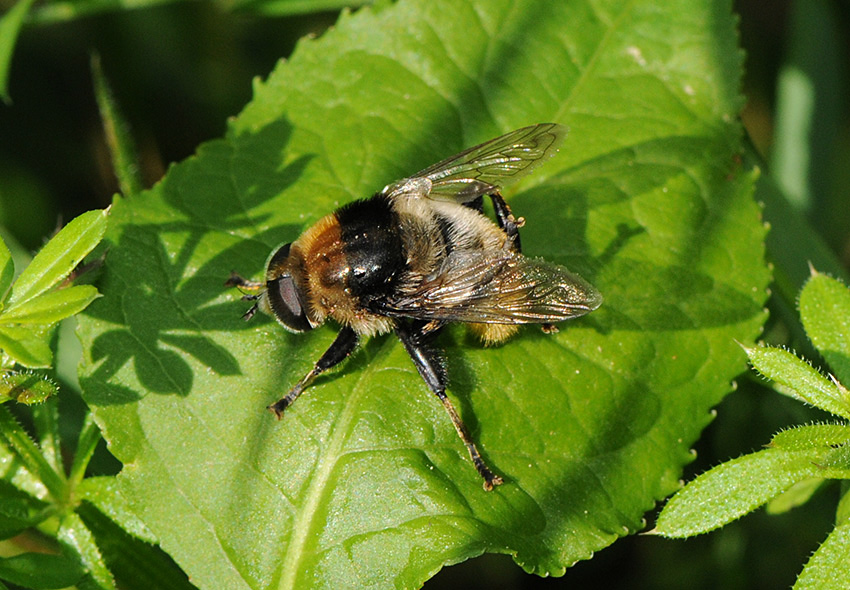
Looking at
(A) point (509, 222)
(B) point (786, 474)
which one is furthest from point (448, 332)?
(B) point (786, 474)

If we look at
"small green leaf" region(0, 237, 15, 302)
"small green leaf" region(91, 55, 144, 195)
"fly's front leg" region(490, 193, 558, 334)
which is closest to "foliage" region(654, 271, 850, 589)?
"fly's front leg" region(490, 193, 558, 334)

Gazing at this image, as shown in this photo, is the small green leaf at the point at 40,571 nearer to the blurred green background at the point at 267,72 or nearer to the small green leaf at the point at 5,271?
the small green leaf at the point at 5,271

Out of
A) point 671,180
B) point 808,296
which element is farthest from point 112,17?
point 808,296

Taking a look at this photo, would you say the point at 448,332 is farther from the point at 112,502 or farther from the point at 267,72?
the point at 267,72

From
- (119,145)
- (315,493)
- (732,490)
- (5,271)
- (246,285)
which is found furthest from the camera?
(119,145)

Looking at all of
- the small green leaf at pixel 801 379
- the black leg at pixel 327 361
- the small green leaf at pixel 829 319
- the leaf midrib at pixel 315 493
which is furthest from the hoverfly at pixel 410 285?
the small green leaf at pixel 829 319

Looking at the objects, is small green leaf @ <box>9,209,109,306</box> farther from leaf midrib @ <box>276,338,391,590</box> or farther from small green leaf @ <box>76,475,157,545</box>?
leaf midrib @ <box>276,338,391,590</box>
